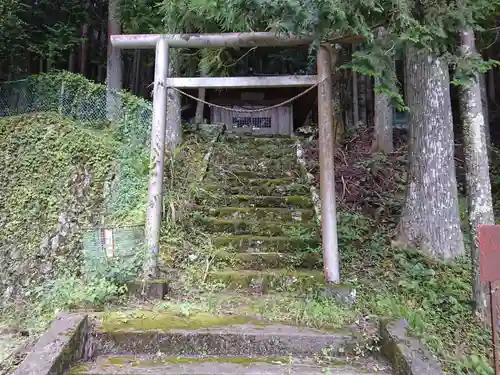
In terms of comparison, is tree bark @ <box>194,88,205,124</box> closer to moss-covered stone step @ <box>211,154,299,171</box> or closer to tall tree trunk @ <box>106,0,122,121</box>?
tall tree trunk @ <box>106,0,122,121</box>

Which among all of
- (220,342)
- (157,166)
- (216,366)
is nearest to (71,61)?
(157,166)

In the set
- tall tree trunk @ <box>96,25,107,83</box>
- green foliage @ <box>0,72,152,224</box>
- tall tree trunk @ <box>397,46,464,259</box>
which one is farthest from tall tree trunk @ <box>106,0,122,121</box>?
tall tree trunk @ <box>397,46,464,259</box>

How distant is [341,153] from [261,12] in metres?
6.10

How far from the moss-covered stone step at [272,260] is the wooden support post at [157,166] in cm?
94

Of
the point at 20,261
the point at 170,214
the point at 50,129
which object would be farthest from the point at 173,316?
the point at 50,129

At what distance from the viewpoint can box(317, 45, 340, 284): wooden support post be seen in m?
4.43

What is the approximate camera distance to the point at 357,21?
3.28 meters

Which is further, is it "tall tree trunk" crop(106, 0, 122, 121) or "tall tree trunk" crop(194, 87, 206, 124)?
"tall tree trunk" crop(194, 87, 206, 124)

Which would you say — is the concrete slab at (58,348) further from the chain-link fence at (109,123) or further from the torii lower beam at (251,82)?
the torii lower beam at (251,82)

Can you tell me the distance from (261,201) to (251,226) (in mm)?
802

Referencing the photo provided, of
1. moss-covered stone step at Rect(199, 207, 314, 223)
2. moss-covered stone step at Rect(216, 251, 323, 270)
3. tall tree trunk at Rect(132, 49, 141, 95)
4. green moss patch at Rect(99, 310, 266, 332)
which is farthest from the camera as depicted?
tall tree trunk at Rect(132, 49, 141, 95)

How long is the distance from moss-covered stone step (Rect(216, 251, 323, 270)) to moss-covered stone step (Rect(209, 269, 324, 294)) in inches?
8.6

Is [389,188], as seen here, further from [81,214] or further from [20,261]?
[20,261]

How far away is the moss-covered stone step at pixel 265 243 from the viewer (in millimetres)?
5254
